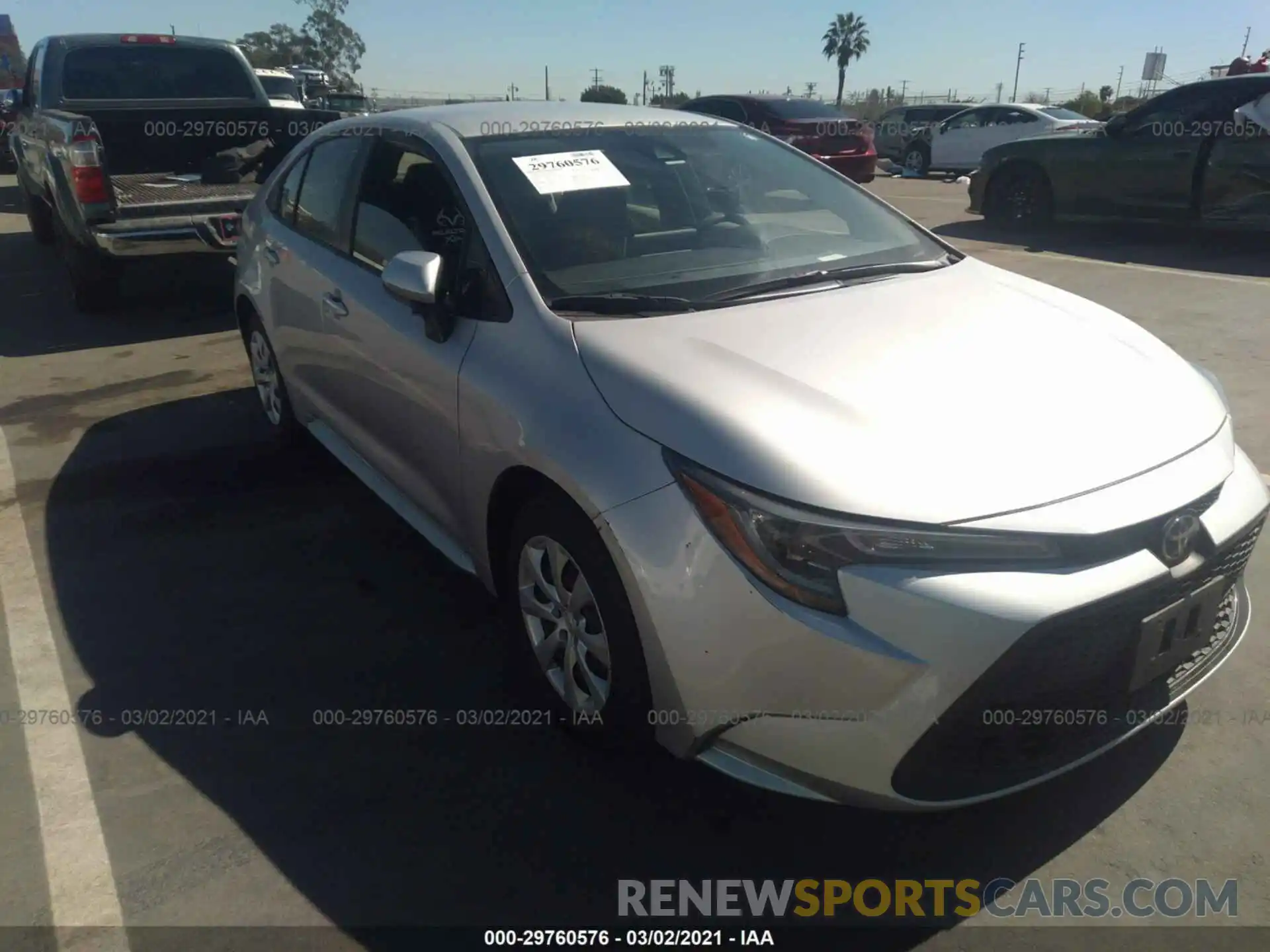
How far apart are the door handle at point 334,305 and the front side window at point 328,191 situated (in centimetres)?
20

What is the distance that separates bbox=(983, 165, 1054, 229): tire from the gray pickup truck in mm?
7236

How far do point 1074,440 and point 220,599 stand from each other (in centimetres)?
289

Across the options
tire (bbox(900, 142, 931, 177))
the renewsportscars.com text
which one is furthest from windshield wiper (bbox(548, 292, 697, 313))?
tire (bbox(900, 142, 931, 177))

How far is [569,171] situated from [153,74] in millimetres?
7517

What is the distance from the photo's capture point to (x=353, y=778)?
2695mm

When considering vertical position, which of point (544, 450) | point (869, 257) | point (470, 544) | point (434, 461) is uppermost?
point (869, 257)

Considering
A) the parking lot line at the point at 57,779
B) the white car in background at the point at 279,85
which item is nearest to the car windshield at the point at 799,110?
the white car in background at the point at 279,85

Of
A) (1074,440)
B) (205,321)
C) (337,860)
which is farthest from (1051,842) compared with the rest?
(205,321)

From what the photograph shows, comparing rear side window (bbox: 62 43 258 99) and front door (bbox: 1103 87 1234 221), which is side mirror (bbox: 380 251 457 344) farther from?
front door (bbox: 1103 87 1234 221)

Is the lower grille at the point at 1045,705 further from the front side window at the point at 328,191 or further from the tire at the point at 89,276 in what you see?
the tire at the point at 89,276

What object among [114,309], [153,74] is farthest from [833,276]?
[153,74]

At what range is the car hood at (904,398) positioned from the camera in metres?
2.11

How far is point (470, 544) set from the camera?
3066mm

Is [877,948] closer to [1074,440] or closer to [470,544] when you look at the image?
[1074,440]
